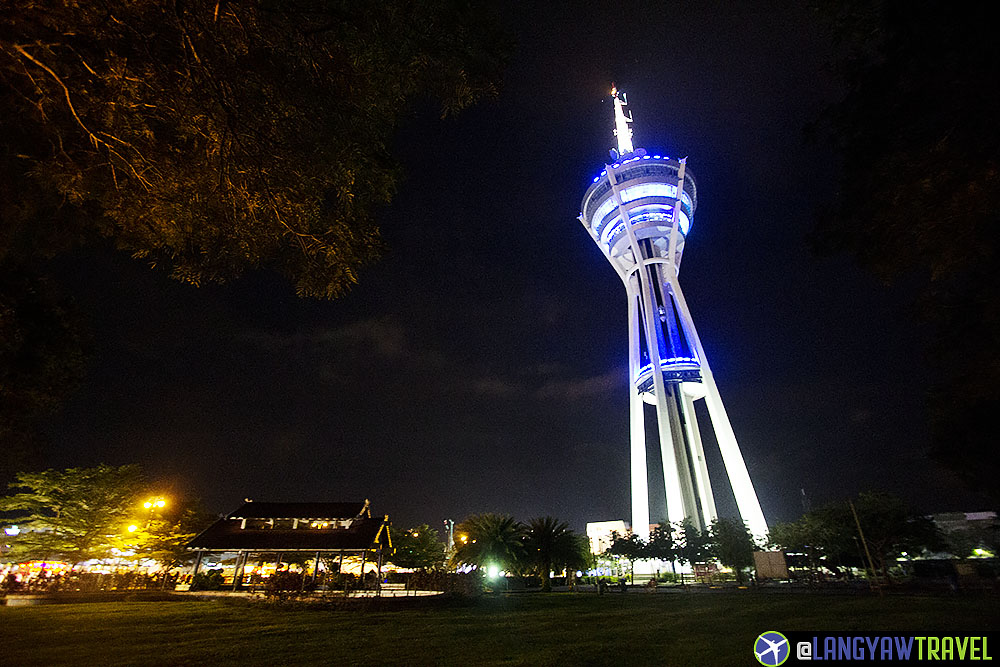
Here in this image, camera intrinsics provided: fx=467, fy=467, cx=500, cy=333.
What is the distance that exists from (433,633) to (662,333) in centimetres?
6260

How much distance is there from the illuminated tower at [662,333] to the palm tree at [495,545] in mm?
32045

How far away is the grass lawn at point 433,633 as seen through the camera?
7.83 m

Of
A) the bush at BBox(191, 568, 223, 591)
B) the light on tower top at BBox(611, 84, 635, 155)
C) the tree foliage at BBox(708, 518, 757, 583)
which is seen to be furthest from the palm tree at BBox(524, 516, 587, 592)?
the light on tower top at BBox(611, 84, 635, 155)

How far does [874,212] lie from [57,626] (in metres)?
21.8

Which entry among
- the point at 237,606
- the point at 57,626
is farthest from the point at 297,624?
the point at 237,606

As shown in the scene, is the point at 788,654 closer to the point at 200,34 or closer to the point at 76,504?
the point at 200,34

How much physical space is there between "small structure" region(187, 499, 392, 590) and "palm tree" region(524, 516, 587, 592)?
10.4 meters

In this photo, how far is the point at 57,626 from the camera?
40.8ft

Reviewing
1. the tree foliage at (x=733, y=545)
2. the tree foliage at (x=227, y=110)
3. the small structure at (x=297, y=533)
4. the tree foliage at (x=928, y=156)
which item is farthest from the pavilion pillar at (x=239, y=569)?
the tree foliage at (x=733, y=545)

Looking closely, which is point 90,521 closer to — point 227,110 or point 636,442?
point 227,110

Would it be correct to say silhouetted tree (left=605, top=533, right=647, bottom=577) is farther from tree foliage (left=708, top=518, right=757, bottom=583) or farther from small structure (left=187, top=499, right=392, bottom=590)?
small structure (left=187, top=499, right=392, bottom=590)

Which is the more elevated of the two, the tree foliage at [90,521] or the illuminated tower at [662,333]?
the illuminated tower at [662,333]

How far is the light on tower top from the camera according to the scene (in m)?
83.4

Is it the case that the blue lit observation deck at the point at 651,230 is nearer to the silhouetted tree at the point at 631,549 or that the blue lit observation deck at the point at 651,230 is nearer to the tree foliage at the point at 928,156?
the silhouetted tree at the point at 631,549
